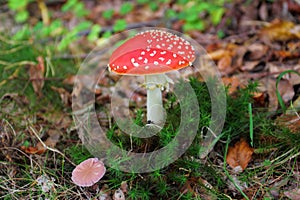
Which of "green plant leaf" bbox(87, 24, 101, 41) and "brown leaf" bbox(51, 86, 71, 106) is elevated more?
"green plant leaf" bbox(87, 24, 101, 41)

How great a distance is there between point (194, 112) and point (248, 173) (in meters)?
0.56

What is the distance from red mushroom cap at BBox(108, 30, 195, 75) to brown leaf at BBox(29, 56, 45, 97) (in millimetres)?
1411

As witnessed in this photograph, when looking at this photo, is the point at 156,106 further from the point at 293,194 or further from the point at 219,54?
the point at 219,54

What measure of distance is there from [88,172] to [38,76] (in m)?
1.67

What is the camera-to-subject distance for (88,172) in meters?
2.17

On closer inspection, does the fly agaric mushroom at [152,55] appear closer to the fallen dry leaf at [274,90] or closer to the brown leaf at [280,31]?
the fallen dry leaf at [274,90]

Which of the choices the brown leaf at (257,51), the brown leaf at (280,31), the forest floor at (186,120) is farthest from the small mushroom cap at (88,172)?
the brown leaf at (280,31)

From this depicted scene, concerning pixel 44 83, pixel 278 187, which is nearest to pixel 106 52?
pixel 44 83

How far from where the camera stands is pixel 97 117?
119 inches

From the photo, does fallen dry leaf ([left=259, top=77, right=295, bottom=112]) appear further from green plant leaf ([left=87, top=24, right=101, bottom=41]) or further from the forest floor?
green plant leaf ([left=87, top=24, right=101, bottom=41])

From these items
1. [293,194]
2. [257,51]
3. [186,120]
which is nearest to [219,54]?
[257,51]

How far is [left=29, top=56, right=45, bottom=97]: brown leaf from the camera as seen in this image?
3.40 m

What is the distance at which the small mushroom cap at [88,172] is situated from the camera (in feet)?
6.94

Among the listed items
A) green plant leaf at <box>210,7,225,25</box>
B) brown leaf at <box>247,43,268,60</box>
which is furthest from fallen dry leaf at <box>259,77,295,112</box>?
green plant leaf at <box>210,7,225,25</box>
